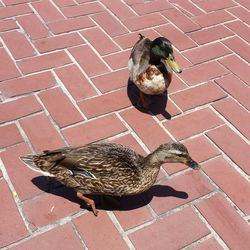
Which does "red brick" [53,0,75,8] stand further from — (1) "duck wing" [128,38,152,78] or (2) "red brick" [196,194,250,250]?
(2) "red brick" [196,194,250,250]

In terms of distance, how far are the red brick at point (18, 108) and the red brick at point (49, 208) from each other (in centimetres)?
89

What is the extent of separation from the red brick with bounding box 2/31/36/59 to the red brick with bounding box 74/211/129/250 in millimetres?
2012

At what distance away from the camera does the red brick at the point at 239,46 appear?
429 cm

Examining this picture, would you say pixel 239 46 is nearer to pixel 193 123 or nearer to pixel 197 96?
pixel 197 96

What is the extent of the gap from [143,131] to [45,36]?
5.50ft

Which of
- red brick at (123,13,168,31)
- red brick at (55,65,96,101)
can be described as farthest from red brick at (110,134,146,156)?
red brick at (123,13,168,31)

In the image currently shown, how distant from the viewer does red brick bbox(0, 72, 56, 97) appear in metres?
3.63

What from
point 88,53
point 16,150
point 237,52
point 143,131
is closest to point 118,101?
point 143,131

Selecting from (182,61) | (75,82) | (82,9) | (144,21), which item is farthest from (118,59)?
(82,9)

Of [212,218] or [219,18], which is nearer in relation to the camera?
[212,218]

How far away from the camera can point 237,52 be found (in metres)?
4.32

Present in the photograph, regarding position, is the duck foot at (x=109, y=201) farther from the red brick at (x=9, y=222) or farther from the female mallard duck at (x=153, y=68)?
the female mallard duck at (x=153, y=68)

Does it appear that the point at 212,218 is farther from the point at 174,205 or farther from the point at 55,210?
the point at 55,210

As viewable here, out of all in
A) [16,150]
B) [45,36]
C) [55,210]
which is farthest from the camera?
[45,36]
